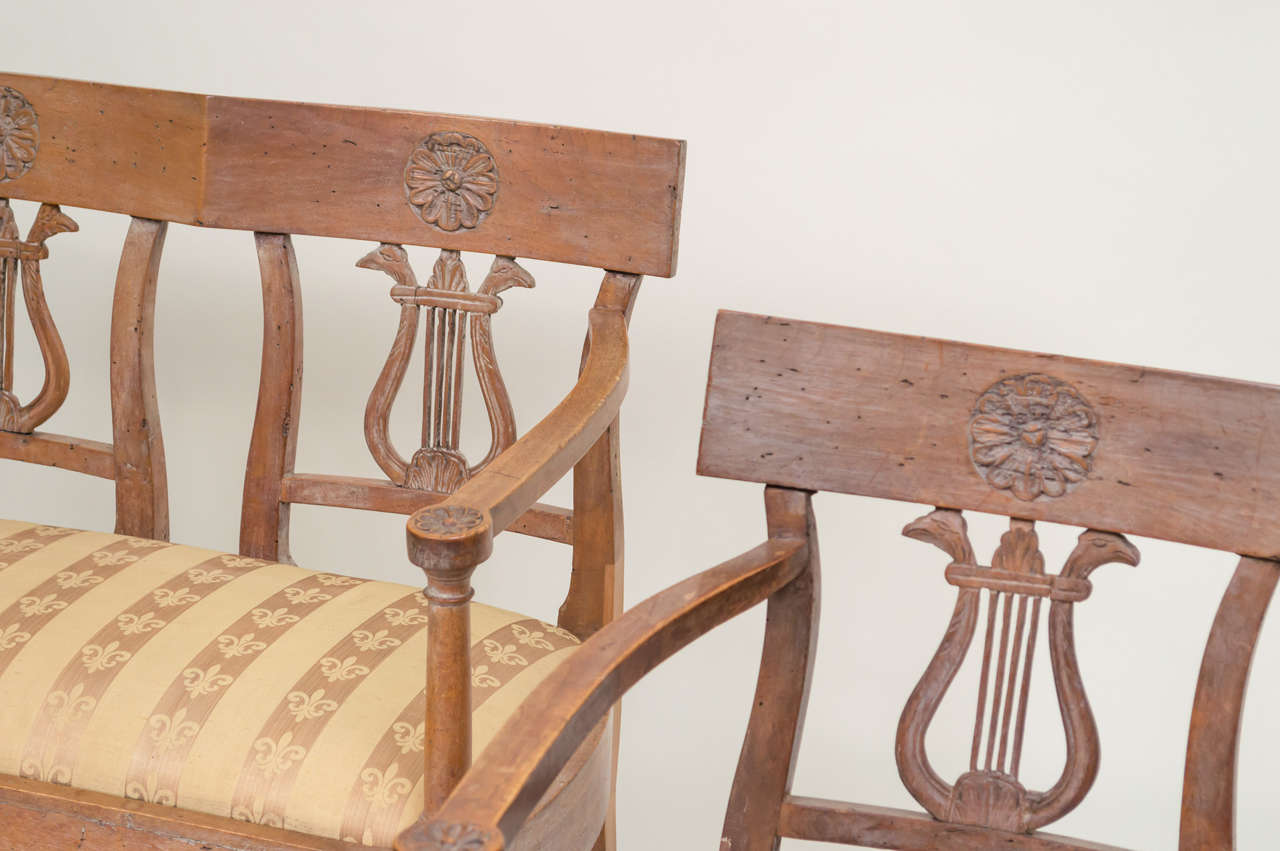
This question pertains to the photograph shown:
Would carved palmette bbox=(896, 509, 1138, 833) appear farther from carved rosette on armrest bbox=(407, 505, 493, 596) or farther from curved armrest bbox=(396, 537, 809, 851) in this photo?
carved rosette on armrest bbox=(407, 505, 493, 596)

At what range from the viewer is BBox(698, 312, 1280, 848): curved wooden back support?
4.02ft

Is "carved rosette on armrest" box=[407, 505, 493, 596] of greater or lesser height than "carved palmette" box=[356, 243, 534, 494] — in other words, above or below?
below

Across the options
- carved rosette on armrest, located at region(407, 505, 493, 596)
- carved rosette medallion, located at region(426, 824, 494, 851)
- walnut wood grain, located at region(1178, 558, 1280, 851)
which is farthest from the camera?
walnut wood grain, located at region(1178, 558, 1280, 851)

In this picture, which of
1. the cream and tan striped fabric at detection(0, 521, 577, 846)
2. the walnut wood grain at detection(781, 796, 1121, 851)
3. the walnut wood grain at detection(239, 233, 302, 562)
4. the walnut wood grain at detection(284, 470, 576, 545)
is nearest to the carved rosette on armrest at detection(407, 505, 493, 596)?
the cream and tan striped fabric at detection(0, 521, 577, 846)

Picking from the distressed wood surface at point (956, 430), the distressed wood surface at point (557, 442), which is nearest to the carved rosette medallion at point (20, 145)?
the distressed wood surface at point (557, 442)

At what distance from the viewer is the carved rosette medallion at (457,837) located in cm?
83

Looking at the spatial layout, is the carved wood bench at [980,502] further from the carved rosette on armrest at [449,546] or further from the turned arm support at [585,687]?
the carved rosette on armrest at [449,546]

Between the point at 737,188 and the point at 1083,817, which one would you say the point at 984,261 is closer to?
the point at 737,188

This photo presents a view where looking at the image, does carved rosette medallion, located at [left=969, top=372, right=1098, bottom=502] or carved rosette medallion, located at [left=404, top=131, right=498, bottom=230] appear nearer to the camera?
carved rosette medallion, located at [left=969, top=372, right=1098, bottom=502]

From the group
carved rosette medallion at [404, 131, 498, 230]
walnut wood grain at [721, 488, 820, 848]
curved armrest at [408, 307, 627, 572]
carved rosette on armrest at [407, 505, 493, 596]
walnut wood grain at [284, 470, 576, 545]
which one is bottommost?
walnut wood grain at [721, 488, 820, 848]

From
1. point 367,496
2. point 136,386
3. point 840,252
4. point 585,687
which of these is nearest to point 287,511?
point 367,496

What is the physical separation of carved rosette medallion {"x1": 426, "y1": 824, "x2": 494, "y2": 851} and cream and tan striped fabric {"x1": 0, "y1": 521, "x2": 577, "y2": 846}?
44 cm

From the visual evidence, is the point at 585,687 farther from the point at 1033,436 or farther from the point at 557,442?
the point at 1033,436

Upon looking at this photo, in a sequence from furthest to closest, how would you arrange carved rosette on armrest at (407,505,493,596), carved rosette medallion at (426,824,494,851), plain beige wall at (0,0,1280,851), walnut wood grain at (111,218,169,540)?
plain beige wall at (0,0,1280,851) → walnut wood grain at (111,218,169,540) → carved rosette on armrest at (407,505,493,596) → carved rosette medallion at (426,824,494,851)
